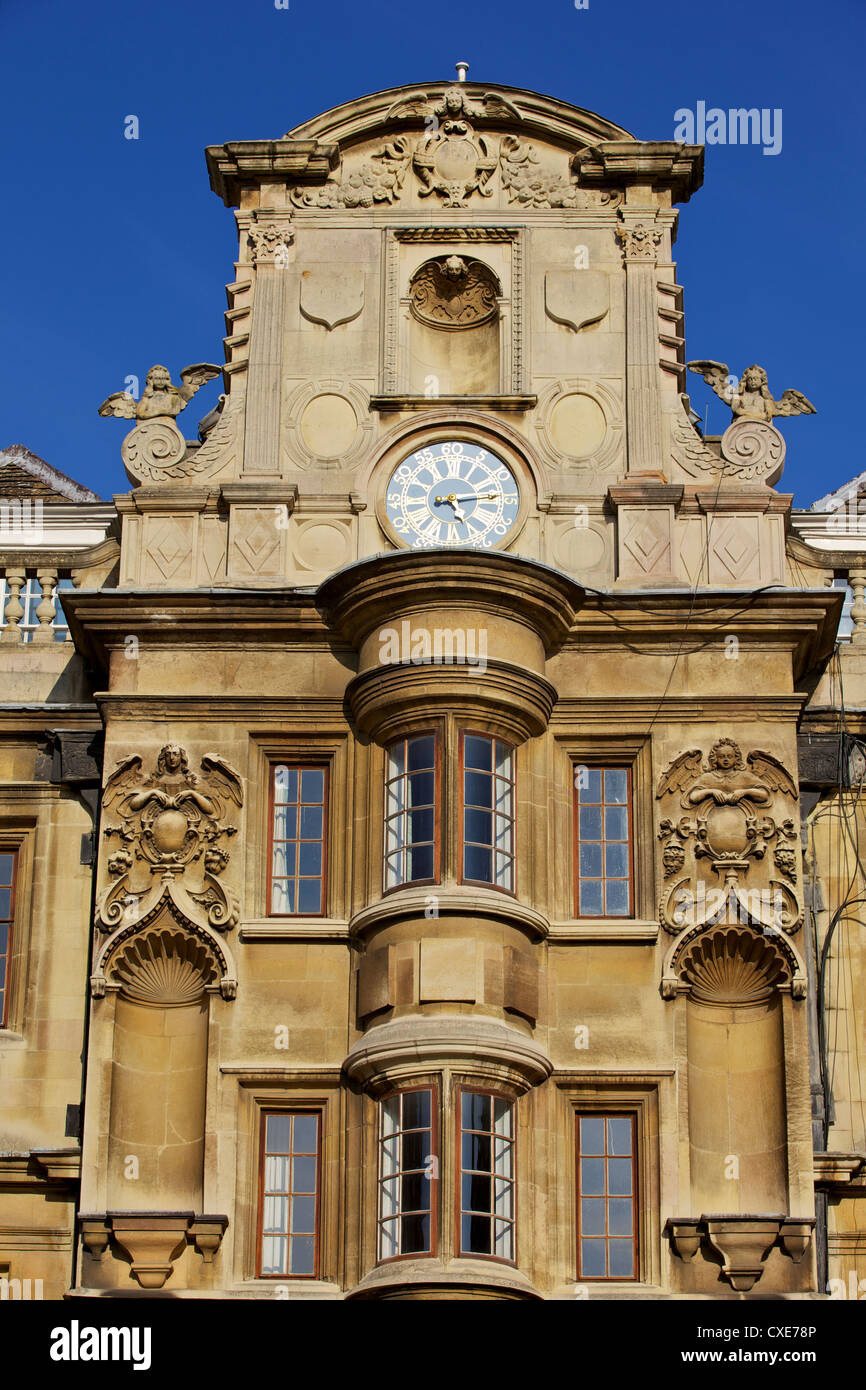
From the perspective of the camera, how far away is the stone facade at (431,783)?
28.8 m

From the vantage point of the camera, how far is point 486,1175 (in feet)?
93.1

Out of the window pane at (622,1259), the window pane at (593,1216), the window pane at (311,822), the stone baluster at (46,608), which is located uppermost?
the stone baluster at (46,608)

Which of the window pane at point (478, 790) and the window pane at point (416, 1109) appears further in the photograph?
the window pane at point (478, 790)

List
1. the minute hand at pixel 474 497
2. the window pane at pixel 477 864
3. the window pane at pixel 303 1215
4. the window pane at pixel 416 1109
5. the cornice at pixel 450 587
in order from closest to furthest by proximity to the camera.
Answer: the window pane at pixel 416 1109, the window pane at pixel 303 1215, the window pane at pixel 477 864, the cornice at pixel 450 587, the minute hand at pixel 474 497

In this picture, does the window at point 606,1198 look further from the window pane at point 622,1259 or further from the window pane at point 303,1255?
the window pane at point 303,1255

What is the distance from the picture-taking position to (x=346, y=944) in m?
29.8

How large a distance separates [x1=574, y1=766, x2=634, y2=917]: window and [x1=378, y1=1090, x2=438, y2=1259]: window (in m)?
3.01

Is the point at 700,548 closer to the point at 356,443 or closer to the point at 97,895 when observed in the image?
the point at 356,443

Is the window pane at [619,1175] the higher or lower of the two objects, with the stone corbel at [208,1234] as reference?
higher

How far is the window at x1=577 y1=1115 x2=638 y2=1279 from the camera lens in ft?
94.4

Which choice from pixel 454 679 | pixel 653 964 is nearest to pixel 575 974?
pixel 653 964

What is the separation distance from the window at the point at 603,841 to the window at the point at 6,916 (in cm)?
623

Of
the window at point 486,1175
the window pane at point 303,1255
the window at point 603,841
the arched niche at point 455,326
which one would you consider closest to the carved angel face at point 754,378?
the arched niche at point 455,326
